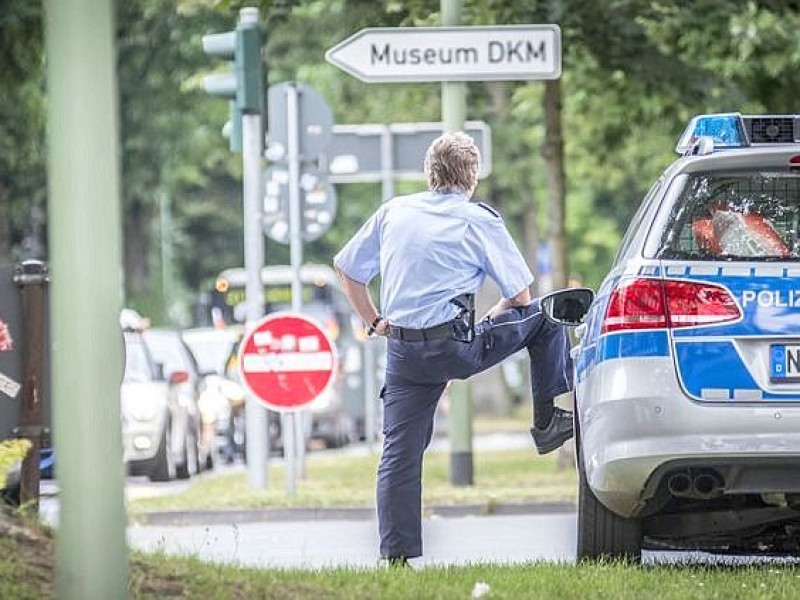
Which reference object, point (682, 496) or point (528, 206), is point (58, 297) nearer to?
point (682, 496)

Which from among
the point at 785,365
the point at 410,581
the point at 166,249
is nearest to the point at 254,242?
the point at 785,365

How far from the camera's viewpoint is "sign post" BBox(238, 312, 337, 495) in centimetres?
1688

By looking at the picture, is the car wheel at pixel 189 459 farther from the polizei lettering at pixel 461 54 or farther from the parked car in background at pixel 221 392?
the polizei lettering at pixel 461 54

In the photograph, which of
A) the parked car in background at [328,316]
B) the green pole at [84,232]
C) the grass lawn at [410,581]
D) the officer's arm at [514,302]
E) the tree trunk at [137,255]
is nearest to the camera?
the green pole at [84,232]

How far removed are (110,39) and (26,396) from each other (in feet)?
14.8

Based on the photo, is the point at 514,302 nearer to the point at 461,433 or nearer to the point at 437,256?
the point at 437,256

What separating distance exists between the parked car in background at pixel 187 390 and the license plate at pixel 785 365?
52.9 ft

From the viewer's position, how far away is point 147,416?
23406mm

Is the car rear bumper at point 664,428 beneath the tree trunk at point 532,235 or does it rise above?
beneath

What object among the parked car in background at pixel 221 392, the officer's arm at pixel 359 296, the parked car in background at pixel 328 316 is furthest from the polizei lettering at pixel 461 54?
the parked car in background at pixel 328 316

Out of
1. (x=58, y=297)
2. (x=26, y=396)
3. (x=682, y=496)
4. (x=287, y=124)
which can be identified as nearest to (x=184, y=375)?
(x=287, y=124)

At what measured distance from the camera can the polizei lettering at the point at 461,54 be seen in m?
15.8

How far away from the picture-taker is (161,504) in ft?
53.7

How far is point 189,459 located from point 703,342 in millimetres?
17126
